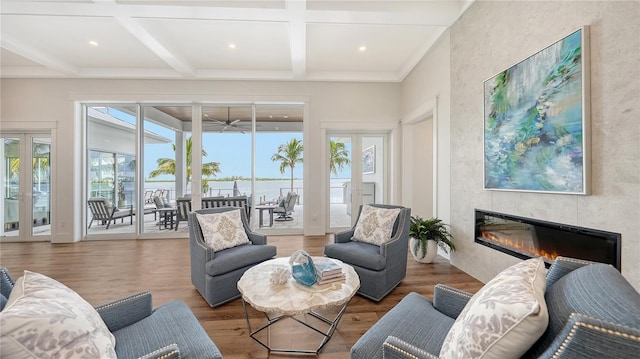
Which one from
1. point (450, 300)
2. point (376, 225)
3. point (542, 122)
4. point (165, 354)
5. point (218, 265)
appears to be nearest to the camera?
point (165, 354)

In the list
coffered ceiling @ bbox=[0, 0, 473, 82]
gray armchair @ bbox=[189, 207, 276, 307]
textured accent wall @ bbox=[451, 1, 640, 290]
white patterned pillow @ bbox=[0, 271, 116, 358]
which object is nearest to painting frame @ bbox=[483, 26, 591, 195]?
textured accent wall @ bbox=[451, 1, 640, 290]

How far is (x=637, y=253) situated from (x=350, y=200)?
4209 mm

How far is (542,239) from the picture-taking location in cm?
227

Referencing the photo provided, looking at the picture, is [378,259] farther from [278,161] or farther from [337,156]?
[278,161]

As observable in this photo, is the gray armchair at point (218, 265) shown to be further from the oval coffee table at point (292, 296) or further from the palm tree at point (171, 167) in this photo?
the palm tree at point (171, 167)

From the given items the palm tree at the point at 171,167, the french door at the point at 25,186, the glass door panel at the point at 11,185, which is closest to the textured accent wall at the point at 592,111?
the palm tree at the point at 171,167

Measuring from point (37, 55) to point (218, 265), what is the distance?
4.83 m

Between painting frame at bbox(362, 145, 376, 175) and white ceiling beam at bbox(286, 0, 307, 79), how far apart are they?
2.17 metres

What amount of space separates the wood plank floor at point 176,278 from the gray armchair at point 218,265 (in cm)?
12

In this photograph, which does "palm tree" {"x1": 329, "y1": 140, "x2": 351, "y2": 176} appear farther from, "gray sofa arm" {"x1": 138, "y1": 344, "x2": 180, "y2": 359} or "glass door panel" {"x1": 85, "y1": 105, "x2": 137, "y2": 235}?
"gray sofa arm" {"x1": 138, "y1": 344, "x2": 180, "y2": 359}

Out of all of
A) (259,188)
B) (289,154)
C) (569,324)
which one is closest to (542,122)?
(569,324)

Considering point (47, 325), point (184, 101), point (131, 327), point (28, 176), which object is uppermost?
point (184, 101)

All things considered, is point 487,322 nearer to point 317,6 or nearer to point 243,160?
point 317,6

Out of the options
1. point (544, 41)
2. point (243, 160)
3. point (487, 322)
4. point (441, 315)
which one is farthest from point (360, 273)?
point (243, 160)
